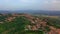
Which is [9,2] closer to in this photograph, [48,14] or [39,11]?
[39,11]

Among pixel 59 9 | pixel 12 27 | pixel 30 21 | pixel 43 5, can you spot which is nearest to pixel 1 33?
pixel 12 27

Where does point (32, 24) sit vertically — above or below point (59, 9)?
below

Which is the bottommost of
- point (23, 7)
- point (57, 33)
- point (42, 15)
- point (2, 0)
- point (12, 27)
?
point (57, 33)

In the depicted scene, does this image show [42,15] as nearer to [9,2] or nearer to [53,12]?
[53,12]

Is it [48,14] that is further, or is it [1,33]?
[48,14]

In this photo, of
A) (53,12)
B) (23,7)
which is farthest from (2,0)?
(53,12)

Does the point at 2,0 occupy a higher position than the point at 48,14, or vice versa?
the point at 2,0
